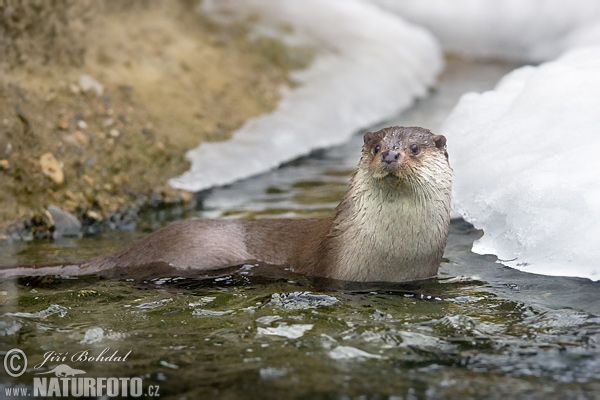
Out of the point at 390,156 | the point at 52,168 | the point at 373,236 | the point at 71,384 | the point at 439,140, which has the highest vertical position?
the point at 439,140

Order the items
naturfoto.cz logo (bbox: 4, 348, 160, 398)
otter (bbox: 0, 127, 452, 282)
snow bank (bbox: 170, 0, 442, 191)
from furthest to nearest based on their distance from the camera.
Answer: snow bank (bbox: 170, 0, 442, 191)
otter (bbox: 0, 127, 452, 282)
naturfoto.cz logo (bbox: 4, 348, 160, 398)

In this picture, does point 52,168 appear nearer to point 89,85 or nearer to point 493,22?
point 89,85

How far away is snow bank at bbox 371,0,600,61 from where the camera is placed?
10.8 metres

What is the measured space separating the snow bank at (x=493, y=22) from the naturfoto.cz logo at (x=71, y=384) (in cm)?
921

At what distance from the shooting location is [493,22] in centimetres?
1139

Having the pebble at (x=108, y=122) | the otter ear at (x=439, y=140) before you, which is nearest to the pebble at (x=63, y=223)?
the pebble at (x=108, y=122)

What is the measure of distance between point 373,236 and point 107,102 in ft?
9.95

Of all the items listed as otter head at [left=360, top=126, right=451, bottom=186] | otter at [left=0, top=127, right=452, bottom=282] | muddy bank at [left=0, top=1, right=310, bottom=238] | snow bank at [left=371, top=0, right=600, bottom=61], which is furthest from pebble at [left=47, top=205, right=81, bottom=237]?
snow bank at [left=371, top=0, right=600, bottom=61]

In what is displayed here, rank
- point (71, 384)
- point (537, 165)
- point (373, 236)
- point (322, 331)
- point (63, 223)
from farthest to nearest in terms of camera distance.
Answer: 1. point (63, 223)
2. point (537, 165)
3. point (373, 236)
4. point (322, 331)
5. point (71, 384)

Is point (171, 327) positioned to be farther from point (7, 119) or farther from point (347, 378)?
point (7, 119)

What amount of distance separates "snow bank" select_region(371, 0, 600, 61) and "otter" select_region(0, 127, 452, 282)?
7.63 meters

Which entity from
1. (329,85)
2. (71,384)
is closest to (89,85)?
(329,85)

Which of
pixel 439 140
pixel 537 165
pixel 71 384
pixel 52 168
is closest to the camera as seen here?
pixel 71 384

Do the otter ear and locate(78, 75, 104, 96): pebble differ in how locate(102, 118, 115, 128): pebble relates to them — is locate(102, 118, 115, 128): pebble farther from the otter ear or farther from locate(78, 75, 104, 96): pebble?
the otter ear
